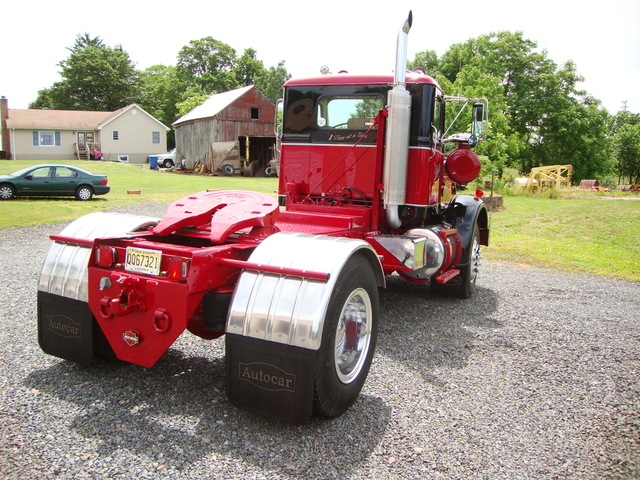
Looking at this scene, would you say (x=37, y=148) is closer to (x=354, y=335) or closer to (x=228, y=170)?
(x=228, y=170)

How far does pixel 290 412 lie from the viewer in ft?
10.2

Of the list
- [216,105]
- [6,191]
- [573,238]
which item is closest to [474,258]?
[573,238]

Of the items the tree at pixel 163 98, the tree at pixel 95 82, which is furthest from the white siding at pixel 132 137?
the tree at pixel 95 82

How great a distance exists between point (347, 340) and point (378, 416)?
21.9 inches

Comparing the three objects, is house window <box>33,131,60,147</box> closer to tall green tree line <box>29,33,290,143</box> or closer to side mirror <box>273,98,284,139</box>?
tall green tree line <box>29,33,290,143</box>

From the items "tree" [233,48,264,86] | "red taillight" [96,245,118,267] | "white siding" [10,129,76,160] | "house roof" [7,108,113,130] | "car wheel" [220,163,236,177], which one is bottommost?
"car wheel" [220,163,236,177]

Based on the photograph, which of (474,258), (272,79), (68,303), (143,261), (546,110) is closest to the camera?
(143,261)

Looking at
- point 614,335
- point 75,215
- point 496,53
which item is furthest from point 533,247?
point 496,53

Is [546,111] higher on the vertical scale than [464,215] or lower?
higher

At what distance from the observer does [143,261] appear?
11.3 ft

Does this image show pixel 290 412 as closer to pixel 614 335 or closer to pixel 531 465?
pixel 531 465

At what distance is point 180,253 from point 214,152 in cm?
3469

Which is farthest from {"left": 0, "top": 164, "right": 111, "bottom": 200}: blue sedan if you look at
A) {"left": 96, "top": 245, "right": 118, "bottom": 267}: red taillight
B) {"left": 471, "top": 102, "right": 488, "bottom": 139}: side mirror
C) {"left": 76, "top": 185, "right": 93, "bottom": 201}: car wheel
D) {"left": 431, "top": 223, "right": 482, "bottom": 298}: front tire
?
{"left": 96, "top": 245, "right": 118, "bottom": 267}: red taillight

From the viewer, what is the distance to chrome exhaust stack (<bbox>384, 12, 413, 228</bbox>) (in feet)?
16.9
